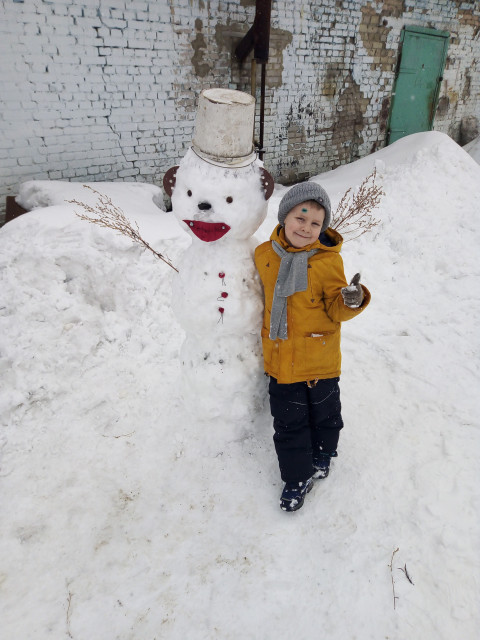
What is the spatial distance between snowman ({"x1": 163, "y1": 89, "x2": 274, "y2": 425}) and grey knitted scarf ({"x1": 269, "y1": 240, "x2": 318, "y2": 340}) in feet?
0.65

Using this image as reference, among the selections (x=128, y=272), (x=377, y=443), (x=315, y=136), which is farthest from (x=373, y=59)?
(x=377, y=443)

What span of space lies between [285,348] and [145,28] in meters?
4.46

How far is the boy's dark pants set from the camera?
1.96 m

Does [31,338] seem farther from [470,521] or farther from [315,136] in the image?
[315,136]

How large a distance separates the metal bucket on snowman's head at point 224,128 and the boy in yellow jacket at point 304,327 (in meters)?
0.29

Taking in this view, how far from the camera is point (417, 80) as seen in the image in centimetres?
759

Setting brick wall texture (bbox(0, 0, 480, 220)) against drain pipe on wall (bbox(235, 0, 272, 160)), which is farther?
drain pipe on wall (bbox(235, 0, 272, 160))

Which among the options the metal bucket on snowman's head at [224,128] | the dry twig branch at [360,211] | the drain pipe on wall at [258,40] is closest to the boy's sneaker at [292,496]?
the metal bucket on snowman's head at [224,128]

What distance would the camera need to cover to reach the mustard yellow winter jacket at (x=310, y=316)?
177cm

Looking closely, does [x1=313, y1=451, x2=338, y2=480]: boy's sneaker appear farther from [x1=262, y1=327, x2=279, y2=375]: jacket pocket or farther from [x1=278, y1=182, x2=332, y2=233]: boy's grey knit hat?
[x1=278, y1=182, x2=332, y2=233]: boy's grey knit hat

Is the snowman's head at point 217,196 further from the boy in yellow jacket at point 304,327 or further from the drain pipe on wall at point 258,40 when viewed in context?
the drain pipe on wall at point 258,40

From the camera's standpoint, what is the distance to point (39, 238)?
300 cm

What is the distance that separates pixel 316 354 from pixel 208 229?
2.47ft

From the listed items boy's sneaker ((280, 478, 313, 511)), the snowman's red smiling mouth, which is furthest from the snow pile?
boy's sneaker ((280, 478, 313, 511))
